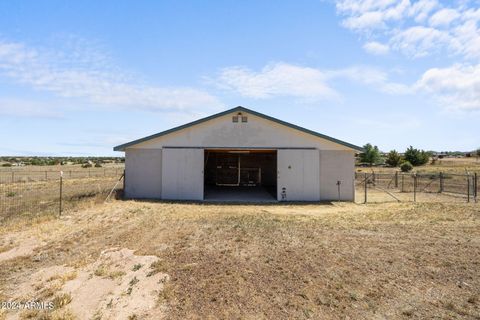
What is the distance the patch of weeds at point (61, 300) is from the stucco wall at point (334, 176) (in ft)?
46.7

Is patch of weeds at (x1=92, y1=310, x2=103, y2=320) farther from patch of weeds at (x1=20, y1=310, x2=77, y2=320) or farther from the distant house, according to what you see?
the distant house

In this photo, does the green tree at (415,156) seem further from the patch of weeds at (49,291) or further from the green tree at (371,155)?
the patch of weeds at (49,291)

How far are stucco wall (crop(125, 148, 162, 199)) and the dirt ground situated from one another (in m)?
5.63

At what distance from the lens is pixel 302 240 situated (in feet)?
29.0

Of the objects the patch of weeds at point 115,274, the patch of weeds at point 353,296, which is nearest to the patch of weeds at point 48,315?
the patch of weeds at point 115,274

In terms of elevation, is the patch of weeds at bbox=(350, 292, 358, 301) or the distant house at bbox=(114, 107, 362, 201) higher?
the distant house at bbox=(114, 107, 362, 201)

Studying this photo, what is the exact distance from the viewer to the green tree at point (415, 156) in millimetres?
54375

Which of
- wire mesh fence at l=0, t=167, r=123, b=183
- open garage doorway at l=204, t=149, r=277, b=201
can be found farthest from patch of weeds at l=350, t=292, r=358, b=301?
wire mesh fence at l=0, t=167, r=123, b=183

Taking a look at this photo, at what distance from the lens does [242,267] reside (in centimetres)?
673

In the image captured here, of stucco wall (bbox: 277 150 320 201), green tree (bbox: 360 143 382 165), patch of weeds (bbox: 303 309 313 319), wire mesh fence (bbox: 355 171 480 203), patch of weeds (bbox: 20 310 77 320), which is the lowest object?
patch of weeds (bbox: 20 310 77 320)

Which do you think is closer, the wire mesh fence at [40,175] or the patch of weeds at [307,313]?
the patch of weeds at [307,313]

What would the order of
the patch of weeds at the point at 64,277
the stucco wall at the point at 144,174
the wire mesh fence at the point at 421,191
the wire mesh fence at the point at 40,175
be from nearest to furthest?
the patch of weeds at the point at 64,277 < the stucco wall at the point at 144,174 < the wire mesh fence at the point at 421,191 < the wire mesh fence at the point at 40,175

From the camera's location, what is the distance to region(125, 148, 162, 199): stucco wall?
58.5 feet

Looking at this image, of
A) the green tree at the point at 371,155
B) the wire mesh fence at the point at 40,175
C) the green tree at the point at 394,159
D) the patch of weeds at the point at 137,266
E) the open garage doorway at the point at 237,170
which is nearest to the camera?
the patch of weeds at the point at 137,266
